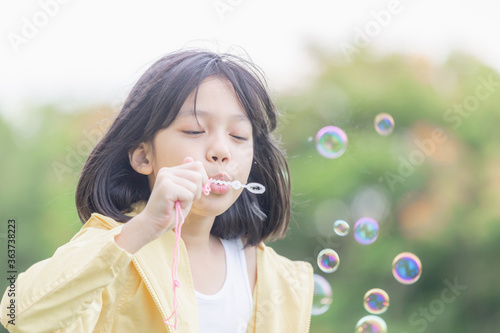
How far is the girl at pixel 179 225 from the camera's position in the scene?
1.39m

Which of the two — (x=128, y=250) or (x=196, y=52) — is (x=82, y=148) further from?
(x=128, y=250)

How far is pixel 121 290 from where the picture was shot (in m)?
1.61

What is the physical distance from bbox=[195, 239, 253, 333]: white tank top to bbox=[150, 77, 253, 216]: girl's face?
286 mm

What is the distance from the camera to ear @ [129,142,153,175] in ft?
6.14

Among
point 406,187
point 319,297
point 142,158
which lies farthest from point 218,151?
point 406,187

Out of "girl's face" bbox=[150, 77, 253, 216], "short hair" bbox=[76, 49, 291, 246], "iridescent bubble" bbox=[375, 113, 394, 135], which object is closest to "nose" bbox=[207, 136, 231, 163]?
"girl's face" bbox=[150, 77, 253, 216]

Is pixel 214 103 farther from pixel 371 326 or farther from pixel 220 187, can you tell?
pixel 371 326

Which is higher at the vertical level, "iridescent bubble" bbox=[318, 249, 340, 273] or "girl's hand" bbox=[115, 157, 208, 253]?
"girl's hand" bbox=[115, 157, 208, 253]

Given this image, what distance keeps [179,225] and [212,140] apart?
28 cm

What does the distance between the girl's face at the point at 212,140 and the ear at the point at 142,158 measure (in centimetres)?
3

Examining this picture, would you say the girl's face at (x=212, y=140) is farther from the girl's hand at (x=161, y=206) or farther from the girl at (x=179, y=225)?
the girl's hand at (x=161, y=206)

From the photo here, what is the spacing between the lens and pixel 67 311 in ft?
4.46

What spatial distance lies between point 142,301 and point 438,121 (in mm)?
3262

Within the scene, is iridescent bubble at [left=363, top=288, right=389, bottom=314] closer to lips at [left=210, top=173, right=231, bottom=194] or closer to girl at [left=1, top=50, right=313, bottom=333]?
girl at [left=1, top=50, right=313, bottom=333]
